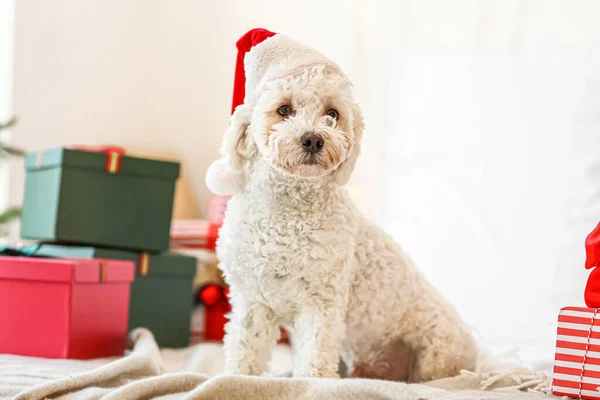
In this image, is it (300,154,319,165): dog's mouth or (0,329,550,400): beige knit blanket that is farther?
(300,154,319,165): dog's mouth

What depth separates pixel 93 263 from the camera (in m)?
2.05

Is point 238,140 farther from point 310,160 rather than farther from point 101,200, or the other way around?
point 101,200

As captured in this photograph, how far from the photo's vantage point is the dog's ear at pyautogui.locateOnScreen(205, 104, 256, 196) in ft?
4.82

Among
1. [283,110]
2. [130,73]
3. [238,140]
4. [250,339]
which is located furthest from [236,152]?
[130,73]

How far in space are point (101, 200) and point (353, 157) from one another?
1243 mm

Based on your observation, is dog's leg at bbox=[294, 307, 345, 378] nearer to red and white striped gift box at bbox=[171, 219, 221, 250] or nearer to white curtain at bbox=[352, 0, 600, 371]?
white curtain at bbox=[352, 0, 600, 371]

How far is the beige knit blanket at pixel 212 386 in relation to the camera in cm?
117

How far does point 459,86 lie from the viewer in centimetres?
228


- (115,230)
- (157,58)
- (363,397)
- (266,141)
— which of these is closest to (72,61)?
(157,58)

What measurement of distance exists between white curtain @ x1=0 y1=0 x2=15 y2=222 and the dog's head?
2705mm

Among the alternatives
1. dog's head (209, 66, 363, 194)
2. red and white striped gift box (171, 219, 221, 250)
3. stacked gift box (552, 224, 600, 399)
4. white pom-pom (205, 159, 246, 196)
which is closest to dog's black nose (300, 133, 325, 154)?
dog's head (209, 66, 363, 194)

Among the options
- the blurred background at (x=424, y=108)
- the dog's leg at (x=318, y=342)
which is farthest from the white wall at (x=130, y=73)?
the dog's leg at (x=318, y=342)

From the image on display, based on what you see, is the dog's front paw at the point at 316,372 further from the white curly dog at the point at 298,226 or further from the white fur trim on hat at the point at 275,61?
the white fur trim on hat at the point at 275,61

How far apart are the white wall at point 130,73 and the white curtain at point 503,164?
153cm
